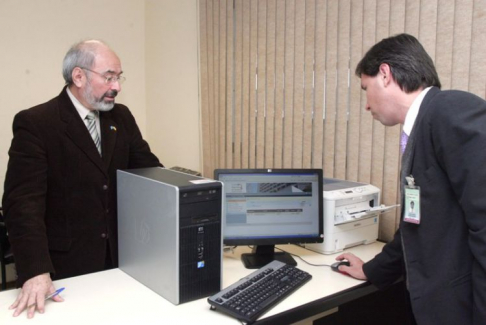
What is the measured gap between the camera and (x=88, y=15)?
11.7 ft

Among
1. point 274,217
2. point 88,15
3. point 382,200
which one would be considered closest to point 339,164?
point 382,200

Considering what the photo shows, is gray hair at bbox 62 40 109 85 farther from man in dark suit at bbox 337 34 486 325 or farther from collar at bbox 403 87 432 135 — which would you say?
collar at bbox 403 87 432 135

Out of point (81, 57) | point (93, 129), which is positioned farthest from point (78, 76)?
point (93, 129)

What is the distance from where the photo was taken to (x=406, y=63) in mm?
1304

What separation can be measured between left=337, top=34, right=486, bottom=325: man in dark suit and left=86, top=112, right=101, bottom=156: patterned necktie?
1.08 m

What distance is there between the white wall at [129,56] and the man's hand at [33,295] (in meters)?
2.16

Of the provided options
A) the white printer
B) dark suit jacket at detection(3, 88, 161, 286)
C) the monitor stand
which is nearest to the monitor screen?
the monitor stand

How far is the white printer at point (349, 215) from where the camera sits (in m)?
1.92

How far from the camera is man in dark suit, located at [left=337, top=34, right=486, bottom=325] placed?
A: 41.4 inches

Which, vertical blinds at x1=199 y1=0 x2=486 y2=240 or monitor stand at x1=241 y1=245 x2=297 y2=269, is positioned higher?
Result: vertical blinds at x1=199 y1=0 x2=486 y2=240

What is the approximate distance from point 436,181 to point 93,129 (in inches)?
51.2

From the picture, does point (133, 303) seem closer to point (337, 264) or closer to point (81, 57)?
point (337, 264)

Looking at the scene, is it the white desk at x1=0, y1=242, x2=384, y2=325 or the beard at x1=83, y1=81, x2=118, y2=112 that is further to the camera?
the beard at x1=83, y1=81, x2=118, y2=112

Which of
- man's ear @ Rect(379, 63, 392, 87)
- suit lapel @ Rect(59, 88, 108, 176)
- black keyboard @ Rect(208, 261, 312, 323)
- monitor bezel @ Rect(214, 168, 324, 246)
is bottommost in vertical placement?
black keyboard @ Rect(208, 261, 312, 323)
